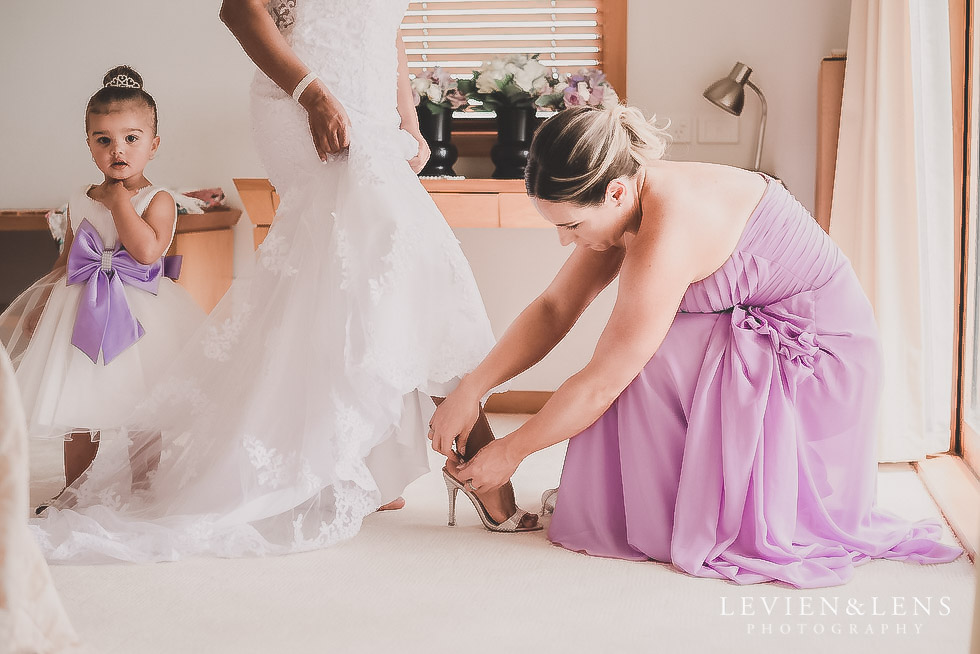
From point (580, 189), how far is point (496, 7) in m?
2.05

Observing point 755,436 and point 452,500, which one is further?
point 452,500

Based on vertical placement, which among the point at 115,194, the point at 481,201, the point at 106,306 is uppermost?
the point at 115,194

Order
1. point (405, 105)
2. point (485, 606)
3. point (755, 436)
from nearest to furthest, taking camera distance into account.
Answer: point (485, 606) < point (755, 436) < point (405, 105)

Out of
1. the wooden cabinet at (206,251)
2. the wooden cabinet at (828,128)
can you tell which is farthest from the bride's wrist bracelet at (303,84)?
the wooden cabinet at (828,128)

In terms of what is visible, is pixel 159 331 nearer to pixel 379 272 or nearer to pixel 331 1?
pixel 379 272

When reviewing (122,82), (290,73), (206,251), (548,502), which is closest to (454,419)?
(548,502)

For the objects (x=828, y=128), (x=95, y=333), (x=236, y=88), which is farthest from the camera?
(x=236, y=88)

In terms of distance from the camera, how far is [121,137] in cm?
223

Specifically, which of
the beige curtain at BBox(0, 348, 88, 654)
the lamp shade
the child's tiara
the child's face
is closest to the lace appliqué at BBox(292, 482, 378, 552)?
the beige curtain at BBox(0, 348, 88, 654)

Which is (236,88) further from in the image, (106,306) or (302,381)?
(302,381)

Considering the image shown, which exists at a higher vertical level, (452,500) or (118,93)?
(118,93)

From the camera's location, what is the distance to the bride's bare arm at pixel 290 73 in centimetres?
Result: 197

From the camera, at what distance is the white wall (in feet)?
10.9

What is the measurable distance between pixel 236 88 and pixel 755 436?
2.68 m
